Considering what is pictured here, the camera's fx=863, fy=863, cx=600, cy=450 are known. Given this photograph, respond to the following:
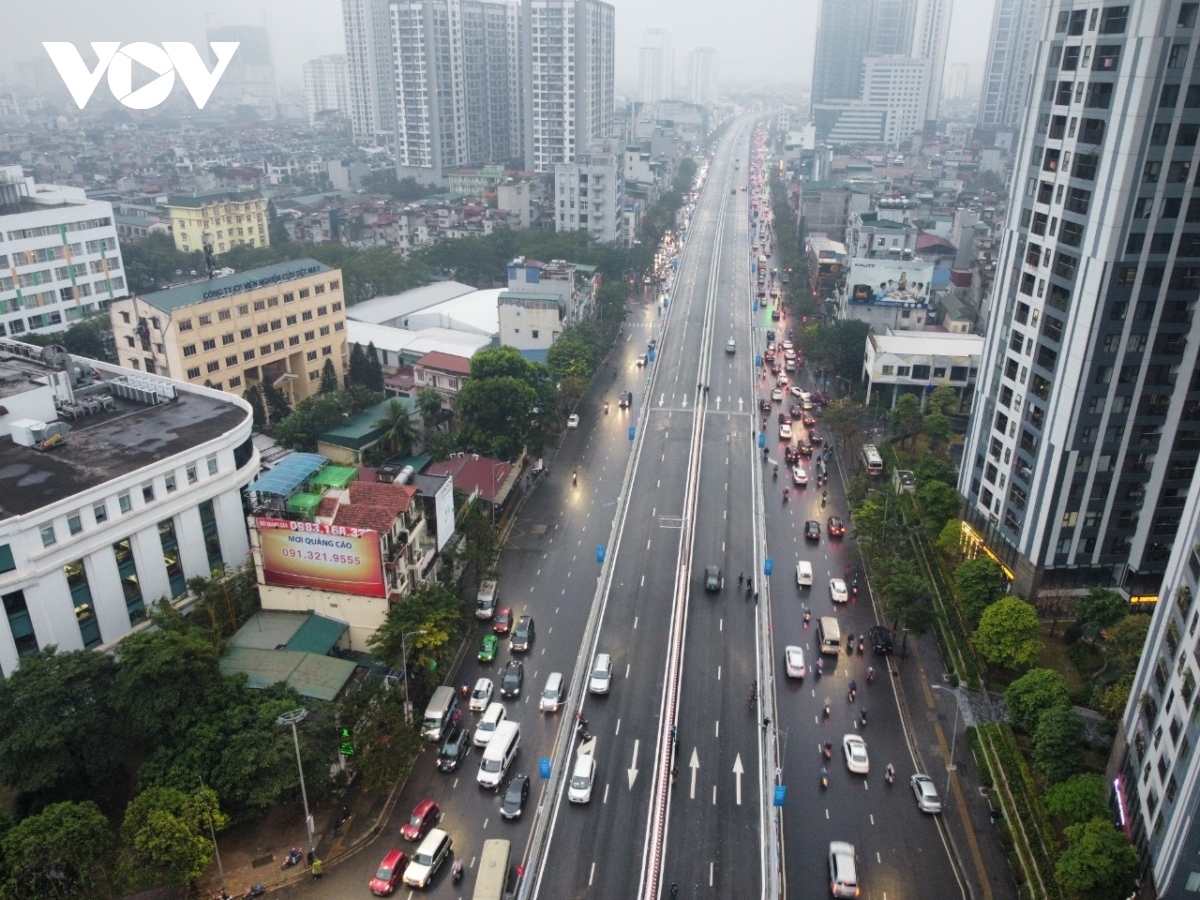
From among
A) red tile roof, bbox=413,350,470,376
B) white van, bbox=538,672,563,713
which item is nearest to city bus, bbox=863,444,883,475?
red tile roof, bbox=413,350,470,376

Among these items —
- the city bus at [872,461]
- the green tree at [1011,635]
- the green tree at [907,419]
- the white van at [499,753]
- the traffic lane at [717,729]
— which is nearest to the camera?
the traffic lane at [717,729]

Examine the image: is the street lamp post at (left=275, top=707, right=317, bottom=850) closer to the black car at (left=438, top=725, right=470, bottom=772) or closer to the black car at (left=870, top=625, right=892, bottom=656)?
the black car at (left=438, top=725, right=470, bottom=772)

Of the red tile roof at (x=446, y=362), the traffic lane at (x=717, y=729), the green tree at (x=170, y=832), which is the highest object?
the red tile roof at (x=446, y=362)

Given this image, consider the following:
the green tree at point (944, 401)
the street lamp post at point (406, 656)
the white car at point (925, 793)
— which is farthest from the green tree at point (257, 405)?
the green tree at point (944, 401)

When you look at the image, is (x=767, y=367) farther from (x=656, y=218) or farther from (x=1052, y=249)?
(x=656, y=218)

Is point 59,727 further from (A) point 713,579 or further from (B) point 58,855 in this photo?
(A) point 713,579

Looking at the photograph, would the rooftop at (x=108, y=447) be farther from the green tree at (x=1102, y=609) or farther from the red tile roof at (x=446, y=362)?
the green tree at (x=1102, y=609)

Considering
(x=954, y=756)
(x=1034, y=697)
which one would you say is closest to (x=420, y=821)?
(x=954, y=756)
